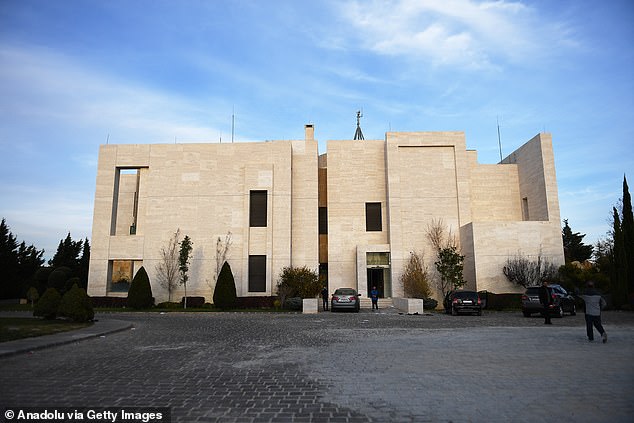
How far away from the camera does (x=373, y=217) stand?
3338 cm

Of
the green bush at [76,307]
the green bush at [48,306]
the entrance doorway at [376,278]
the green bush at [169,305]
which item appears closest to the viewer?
the green bush at [76,307]

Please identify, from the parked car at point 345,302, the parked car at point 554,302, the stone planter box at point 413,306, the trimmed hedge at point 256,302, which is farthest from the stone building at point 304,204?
the parked car at point 554,302

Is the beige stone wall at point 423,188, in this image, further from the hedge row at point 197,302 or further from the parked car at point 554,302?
the parked car at point 554,302

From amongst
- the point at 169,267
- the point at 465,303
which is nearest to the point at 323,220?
the point at 169,267

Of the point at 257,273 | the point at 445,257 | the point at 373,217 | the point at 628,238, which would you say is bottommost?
the point at 257,273

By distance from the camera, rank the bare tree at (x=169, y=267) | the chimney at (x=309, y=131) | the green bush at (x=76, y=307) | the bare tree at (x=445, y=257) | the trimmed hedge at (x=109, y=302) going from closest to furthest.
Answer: the green bush at (x=76, y=307) < the bare tree at (x=445, y=257) < the trimmed hedge at (x=109, y=302) < the bare tree at (x=169, y=267) < the chimney at (x=309, y=131)

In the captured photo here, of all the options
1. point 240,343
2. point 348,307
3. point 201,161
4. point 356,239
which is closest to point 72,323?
point 240,343

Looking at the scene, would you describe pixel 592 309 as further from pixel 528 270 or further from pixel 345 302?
pixel 528 270

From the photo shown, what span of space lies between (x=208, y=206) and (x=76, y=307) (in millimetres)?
17054

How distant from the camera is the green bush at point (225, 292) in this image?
27234 millimetres

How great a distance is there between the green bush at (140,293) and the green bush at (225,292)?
4.54 meters

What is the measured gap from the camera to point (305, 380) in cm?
644

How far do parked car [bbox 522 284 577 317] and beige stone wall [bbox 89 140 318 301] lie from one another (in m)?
15.7

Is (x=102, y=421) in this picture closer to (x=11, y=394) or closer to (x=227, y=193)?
(x=11, y=394)
